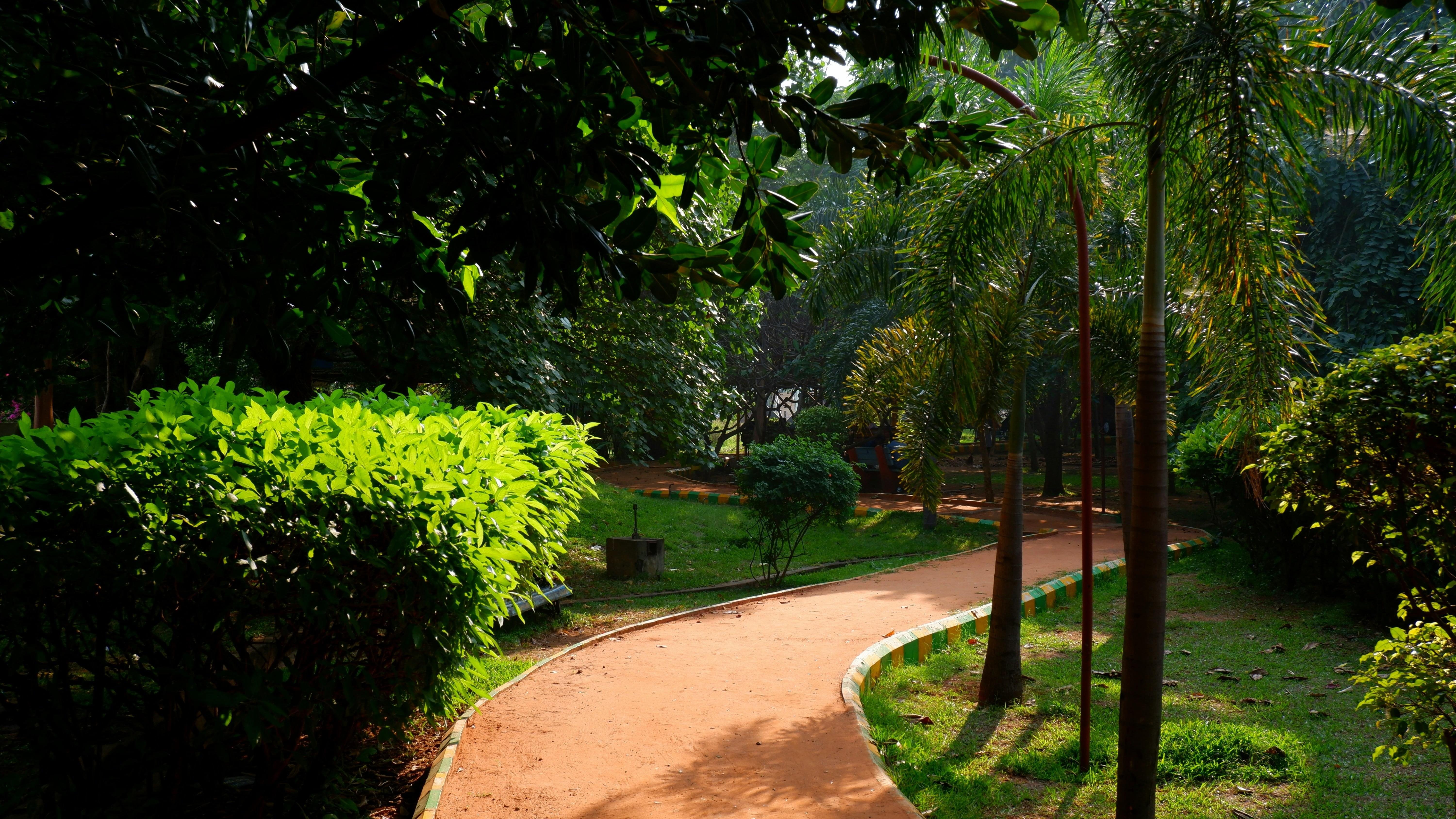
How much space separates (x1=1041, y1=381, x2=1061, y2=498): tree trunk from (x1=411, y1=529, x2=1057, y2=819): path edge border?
1001 cm

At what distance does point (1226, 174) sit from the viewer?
4.68m

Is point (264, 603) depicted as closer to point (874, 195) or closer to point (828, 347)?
point (874, 195)

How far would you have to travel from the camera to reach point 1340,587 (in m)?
10.6

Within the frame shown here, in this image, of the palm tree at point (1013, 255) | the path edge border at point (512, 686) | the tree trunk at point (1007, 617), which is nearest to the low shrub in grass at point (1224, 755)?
the tree trunk at point (1007, 617)

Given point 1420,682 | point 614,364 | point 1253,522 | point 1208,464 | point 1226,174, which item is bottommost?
point 1420,682

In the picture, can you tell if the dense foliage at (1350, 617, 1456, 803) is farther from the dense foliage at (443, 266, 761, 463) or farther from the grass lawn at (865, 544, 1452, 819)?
the dense foliage at (443, 266, 761, 463)

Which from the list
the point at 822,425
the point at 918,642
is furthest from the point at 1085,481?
the point at 822,425

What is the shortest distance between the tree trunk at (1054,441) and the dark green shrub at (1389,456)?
18.2 metres

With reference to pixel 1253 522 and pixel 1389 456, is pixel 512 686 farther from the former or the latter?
pixel 1253 522

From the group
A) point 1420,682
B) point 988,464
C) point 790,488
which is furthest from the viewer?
point 988,464

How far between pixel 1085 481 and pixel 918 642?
2.99m

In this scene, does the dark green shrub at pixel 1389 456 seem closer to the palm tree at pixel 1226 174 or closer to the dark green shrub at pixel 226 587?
the palm tree at pixel 1226 174

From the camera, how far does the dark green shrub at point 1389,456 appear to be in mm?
4215

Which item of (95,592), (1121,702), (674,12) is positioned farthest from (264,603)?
(1121,702)
